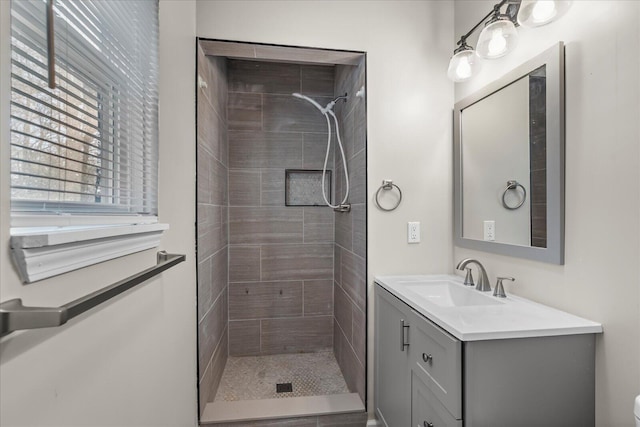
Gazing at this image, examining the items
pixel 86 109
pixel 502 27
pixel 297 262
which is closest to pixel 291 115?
pixel 297 262

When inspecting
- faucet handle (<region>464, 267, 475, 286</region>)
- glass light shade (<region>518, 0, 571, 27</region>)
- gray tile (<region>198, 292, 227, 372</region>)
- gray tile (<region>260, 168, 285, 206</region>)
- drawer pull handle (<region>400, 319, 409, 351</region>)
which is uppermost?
glass light shade (<region>518, 0, 571, 27</region>)

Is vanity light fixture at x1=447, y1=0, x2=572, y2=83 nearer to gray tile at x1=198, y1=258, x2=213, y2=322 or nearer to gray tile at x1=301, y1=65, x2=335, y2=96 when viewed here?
gray tile at x1=301, y1=65, x2=335, y2=96

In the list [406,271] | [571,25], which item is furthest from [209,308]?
[571,25]

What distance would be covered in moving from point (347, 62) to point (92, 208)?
163cm

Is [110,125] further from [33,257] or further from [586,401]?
[586,401]

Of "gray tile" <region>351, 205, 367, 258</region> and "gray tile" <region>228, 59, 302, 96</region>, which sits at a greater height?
"gray tile" <region>228, 59, 302, 96</region>

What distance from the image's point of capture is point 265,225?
8.57 ft

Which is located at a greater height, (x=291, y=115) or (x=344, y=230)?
(x=291, y=115)

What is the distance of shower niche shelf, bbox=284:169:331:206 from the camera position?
2.64m

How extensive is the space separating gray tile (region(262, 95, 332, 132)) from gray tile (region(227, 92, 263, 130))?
50 millimetres

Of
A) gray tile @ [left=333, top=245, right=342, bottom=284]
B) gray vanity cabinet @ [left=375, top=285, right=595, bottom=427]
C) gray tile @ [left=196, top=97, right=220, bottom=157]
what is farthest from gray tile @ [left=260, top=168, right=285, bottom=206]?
gray vanity cabinet @ [left=375, top=285, right=595, bottom=427]

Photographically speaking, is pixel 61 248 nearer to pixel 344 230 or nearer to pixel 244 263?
pixel 344 230

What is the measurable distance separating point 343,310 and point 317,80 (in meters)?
1.92

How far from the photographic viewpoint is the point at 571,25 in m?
1.12
